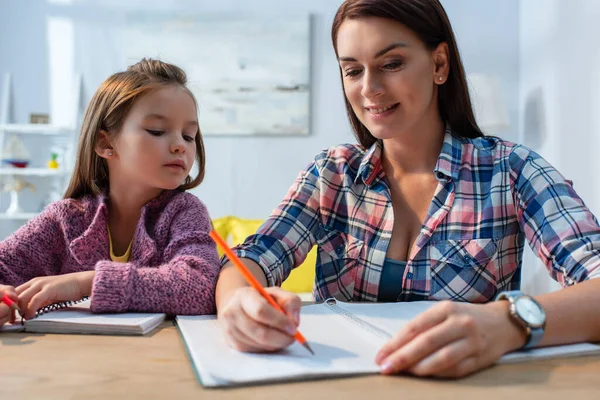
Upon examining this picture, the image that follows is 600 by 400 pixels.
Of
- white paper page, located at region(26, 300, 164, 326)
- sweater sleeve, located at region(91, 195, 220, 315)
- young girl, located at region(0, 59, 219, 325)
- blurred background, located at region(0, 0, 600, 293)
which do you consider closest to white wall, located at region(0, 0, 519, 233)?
blurred background, located at region(0, 0, 600, 293)

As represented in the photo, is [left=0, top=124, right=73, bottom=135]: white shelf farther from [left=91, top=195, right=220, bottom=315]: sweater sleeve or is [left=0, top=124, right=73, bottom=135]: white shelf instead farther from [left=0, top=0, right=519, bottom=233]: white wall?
[left=91, top=195, right=220, bottom=315]: sweater sleeve

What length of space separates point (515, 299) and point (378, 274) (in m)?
0.45

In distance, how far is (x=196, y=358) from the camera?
2.17ft

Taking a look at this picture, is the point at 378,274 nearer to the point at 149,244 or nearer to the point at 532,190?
the point at 532,190

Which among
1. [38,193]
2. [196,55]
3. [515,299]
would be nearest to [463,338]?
→ [515,299]

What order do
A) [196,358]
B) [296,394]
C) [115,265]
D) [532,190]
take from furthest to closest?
[532,190] → [115,265] → [196,358] → [296,394]

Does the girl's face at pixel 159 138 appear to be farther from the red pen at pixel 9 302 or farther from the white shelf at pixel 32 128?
the white shelf at pixel 32 128

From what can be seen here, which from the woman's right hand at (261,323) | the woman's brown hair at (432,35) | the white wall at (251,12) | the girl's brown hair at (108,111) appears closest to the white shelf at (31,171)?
the white wall at (251,12)

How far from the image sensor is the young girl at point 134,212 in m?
0.99

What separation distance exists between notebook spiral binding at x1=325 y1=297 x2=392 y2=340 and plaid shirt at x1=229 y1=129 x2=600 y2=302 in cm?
16

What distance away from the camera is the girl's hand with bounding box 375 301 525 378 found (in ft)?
1.98

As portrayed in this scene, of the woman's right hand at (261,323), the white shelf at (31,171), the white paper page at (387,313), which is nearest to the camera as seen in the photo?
the woman's right hand at (261,323)

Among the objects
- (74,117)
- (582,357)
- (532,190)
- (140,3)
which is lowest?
(582,357)

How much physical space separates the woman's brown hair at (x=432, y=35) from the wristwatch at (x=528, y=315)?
603 mm
